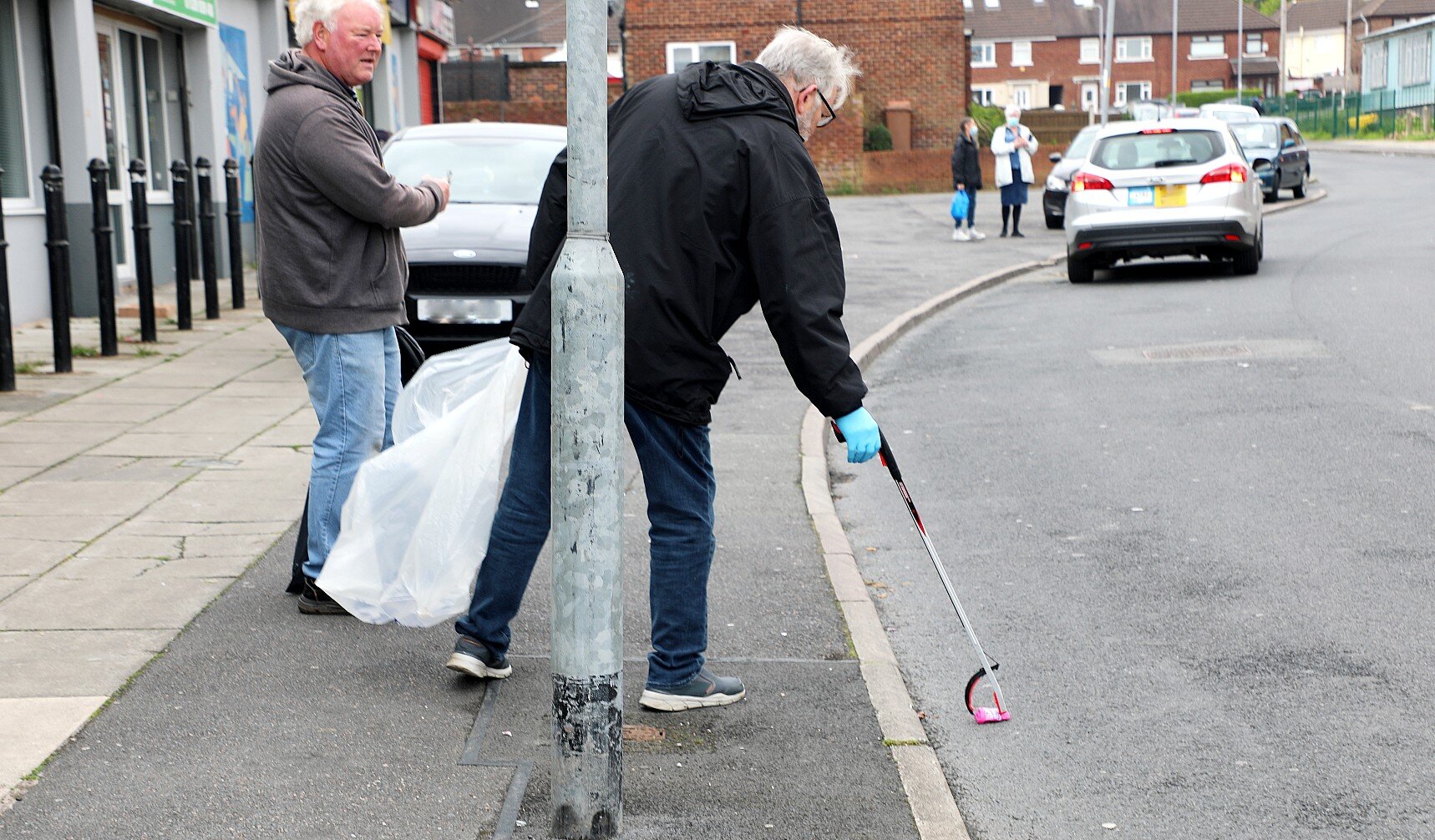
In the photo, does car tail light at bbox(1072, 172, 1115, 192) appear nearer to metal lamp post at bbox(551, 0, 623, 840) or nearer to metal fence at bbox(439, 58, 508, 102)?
metal lamp post at bbox(551, 0, 623, 840)

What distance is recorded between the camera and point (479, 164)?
37.8 feet

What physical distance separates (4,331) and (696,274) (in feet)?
22.1

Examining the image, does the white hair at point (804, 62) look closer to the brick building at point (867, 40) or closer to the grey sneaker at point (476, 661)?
the grey sneaker at point (476, 661)

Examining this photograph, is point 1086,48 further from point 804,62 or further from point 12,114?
point 804,62

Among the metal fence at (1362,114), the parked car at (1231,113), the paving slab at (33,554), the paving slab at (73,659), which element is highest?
the metal fence at (1362,114)

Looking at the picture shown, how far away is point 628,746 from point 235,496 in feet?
11.0

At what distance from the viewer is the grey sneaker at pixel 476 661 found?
4285 millimetres

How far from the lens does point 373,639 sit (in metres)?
4.76

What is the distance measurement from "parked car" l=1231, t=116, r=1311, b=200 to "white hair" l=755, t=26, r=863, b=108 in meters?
25.0

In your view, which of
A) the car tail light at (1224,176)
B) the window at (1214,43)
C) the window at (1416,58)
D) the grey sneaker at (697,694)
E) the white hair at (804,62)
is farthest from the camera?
the window at (1214,43)

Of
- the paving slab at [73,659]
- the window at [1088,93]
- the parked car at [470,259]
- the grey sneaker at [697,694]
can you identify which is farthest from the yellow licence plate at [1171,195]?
the window at [1088,93]

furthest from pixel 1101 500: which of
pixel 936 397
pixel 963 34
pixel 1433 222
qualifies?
pixel 963 34

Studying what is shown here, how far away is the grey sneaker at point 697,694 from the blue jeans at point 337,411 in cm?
124

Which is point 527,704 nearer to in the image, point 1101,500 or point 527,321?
point 527,321
